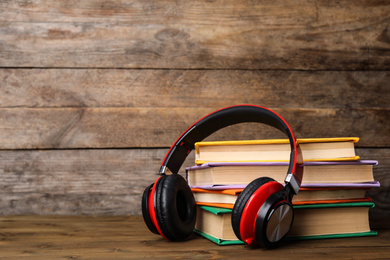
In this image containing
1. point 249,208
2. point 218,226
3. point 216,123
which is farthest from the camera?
point 216,123

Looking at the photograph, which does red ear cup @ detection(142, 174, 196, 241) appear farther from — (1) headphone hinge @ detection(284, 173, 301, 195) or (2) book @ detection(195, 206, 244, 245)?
(1) headphone hinge @ detection(284, 173, 301, 195)

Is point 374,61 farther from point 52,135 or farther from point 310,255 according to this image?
point 52,135

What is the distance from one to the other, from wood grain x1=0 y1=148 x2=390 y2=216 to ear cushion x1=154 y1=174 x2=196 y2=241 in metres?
0.37

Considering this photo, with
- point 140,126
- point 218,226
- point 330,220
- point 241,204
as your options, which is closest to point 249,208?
point 241,204

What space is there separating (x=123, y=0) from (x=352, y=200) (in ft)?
2.70

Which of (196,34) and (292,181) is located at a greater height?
(196,34)

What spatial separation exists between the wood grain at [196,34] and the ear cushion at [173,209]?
510 mm

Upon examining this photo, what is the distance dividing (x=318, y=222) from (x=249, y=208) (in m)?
0.21

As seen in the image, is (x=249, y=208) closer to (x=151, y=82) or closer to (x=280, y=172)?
(x=280, y=172)

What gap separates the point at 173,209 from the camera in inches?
26.0

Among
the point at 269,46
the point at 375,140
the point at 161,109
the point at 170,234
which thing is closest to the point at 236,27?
the point at 269,46

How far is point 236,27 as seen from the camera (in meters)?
1.14

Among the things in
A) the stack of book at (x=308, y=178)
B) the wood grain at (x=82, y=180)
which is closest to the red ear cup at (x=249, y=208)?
the stack of book at (x=308, y=178)

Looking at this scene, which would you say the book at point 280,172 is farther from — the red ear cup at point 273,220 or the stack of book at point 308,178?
the red ear cup at point 273,220
